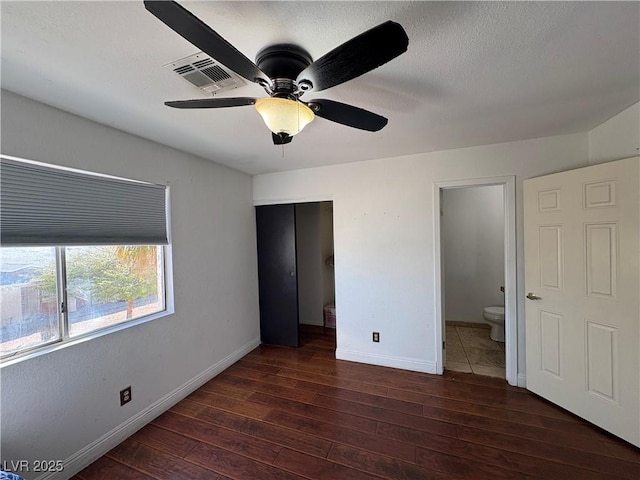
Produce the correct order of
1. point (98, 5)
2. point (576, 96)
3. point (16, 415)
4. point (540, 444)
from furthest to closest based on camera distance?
point (540, 444) < point (576, 96) < point (16, 415) < point (98, 5)

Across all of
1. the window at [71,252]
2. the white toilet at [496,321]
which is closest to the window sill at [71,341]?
the window at [71,252]

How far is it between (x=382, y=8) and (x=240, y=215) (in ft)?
8.62

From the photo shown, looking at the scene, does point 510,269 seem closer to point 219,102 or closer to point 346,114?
point 346,114

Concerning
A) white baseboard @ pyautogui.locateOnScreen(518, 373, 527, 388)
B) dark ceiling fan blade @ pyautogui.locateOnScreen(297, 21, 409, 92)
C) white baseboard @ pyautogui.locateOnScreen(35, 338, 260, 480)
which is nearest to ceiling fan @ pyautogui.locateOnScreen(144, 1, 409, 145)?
dark ceiling fan blade @ pyautogui.locateOnScreen(297, 21, 409, 92)

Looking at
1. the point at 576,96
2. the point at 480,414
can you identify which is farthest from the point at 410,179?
the point at 480,414

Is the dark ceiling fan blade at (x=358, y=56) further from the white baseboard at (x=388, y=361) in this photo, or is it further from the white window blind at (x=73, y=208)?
the white baseboard at (x=388, y=361)

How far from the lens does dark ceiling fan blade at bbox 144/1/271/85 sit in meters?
0.67

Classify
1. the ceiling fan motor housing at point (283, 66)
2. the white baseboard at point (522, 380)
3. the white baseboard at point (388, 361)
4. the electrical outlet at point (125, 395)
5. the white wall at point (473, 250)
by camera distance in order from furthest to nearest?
the white wall at point (473, 250)
the white baseboard at point (388, 361)
the white baseboard at point (522, 380)
the electrical outlet at point (125, 395)
the ceiling fan motor housing at point (283, 66)

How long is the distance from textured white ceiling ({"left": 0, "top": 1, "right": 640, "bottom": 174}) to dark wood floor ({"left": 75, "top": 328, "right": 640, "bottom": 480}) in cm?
226

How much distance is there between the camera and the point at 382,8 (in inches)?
37.6

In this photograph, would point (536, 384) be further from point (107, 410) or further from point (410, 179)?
point (107, 410)

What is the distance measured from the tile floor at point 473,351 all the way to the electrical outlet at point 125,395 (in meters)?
2.91

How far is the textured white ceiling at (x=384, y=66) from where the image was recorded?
3.17 ft

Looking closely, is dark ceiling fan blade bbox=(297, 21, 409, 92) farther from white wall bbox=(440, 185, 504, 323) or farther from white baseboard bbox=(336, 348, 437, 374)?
white wall bbox=(440, 185, 504, 323)
